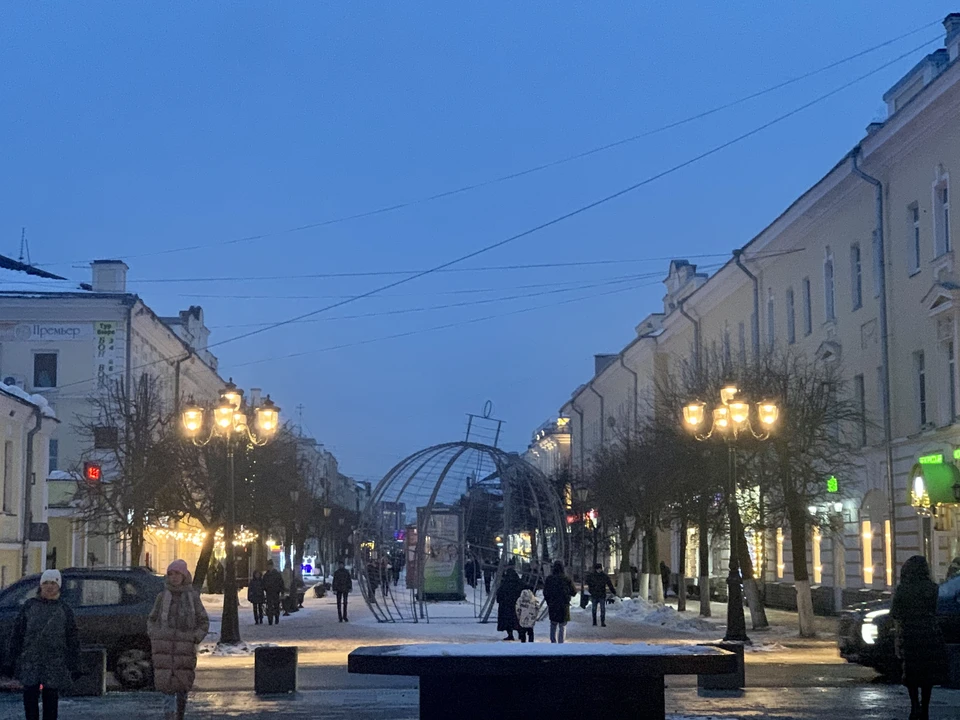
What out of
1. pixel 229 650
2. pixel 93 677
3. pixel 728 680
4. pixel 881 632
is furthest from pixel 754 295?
pixel 93 677

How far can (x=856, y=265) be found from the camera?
37.6 meters

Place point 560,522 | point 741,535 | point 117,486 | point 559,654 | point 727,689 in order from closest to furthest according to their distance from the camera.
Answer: point 559,654
point 727,689
point 741,535
point 560,522
point 117,486

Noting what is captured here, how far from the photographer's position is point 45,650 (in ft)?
40.2

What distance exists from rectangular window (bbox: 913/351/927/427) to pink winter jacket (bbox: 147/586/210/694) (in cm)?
2325

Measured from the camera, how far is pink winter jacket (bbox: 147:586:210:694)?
12688 millimetres

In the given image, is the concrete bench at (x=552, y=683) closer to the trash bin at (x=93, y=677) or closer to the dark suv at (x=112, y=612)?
the trash bin at (x=93, y=677)

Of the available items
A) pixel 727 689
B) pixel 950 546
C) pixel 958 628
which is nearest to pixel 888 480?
pixel 950 546

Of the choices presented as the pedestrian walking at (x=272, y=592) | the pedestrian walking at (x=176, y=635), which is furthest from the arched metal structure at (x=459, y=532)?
the pedestrian walking at (x=176, y=635)

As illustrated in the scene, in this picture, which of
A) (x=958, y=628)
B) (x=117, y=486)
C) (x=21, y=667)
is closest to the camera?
(x=21, y=667)

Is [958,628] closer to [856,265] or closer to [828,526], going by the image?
[828,526]

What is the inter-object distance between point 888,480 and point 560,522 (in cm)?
767

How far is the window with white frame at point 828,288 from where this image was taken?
39719 millimetres

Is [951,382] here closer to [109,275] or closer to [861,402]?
[861,402]

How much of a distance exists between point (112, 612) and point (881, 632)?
33.3 feet
